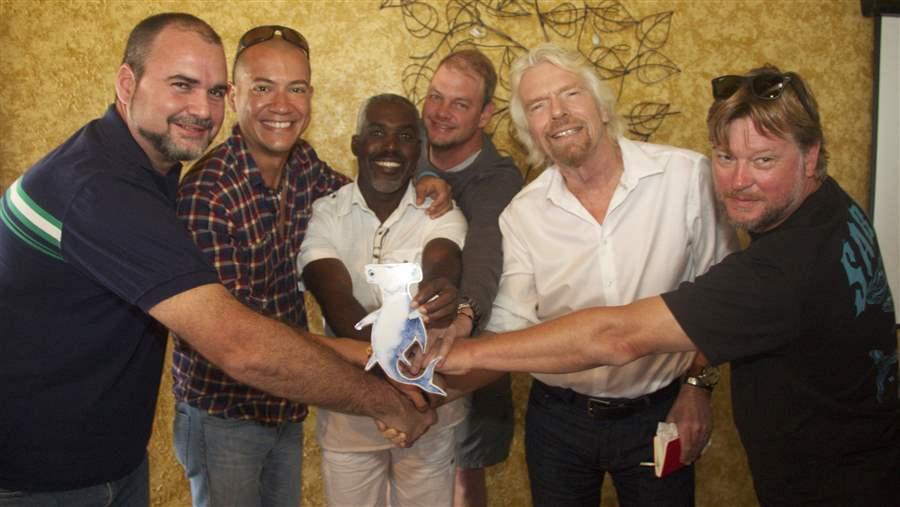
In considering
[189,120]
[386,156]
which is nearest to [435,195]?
[386,156]

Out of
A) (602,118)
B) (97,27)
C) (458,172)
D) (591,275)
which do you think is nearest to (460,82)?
(458,172)

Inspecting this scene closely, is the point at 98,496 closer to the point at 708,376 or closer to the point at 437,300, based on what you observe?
the point at 437,300

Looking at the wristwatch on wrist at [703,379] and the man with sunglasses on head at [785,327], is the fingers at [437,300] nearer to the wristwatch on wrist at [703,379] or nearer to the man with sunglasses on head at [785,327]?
the man with sunglasses on head at [785,327]

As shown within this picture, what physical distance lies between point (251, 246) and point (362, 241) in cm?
36

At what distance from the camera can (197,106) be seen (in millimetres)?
1786

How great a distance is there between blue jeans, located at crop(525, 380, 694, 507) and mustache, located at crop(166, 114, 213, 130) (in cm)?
114

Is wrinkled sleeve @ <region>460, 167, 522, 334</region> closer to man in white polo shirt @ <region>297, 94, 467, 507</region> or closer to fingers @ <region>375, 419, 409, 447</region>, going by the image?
man in white polo shirt @ <region>297, 94, 467, 507</region>

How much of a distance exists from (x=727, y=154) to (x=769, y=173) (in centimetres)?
11

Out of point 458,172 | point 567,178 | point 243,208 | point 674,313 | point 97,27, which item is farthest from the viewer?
point 97,27

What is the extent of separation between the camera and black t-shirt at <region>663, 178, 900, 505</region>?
4.99 ft

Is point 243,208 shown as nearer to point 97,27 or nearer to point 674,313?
point 674,313

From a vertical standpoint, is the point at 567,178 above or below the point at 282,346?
above

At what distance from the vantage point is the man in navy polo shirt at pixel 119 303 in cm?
146

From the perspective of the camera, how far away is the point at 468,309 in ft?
6.62
